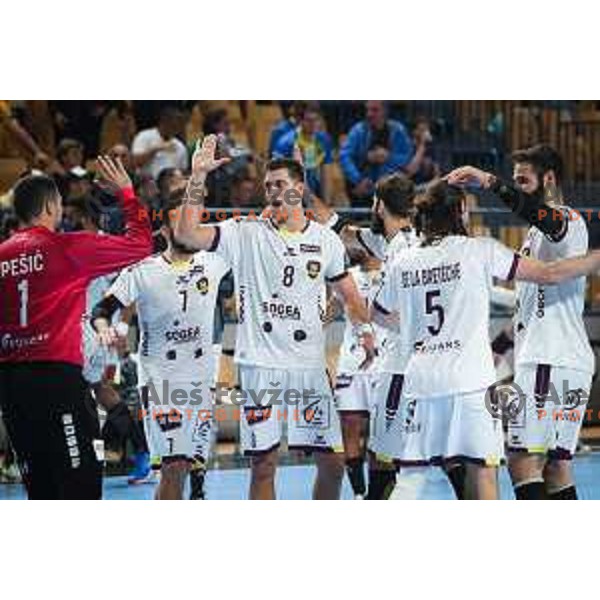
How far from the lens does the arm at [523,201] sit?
912 centimetres

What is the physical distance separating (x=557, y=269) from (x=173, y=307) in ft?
7.38

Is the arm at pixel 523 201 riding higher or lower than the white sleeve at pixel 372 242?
higher

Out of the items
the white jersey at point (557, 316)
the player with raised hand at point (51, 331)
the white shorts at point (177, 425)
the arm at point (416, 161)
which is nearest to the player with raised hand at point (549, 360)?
the white jersey at point (557, 316)

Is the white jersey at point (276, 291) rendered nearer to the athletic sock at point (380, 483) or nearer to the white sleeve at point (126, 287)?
the white sleeve at point (126, 287)

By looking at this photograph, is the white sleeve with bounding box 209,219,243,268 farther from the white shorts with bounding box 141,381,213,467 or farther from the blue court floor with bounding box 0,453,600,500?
the blue court floor with bounding box 0,453,600,500

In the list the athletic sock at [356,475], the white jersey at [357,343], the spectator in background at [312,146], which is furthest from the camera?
the spectator in background at [312,146]

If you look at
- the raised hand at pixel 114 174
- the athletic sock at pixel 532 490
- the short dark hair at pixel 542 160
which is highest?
the raised hand at pixel 114 174

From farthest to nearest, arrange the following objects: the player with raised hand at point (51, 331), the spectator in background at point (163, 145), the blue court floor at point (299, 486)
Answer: the spectator in background at point (163, 145), the blue court floor at point (299, 486), the player with raised hand at point (51, 331)

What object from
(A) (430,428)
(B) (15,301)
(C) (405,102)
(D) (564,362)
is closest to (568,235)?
(D) (564,362)

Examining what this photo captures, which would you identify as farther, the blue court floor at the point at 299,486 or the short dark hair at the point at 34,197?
the blue court floor at the point at 299,486

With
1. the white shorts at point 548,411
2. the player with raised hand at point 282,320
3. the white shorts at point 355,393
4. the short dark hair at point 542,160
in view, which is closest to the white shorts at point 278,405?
the player with raised hand at point 282,320

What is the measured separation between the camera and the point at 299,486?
10117mm

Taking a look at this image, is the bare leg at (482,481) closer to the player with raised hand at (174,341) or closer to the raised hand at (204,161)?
the player with raised hand at (174,341)

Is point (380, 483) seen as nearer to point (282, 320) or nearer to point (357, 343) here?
point (357, 343)
